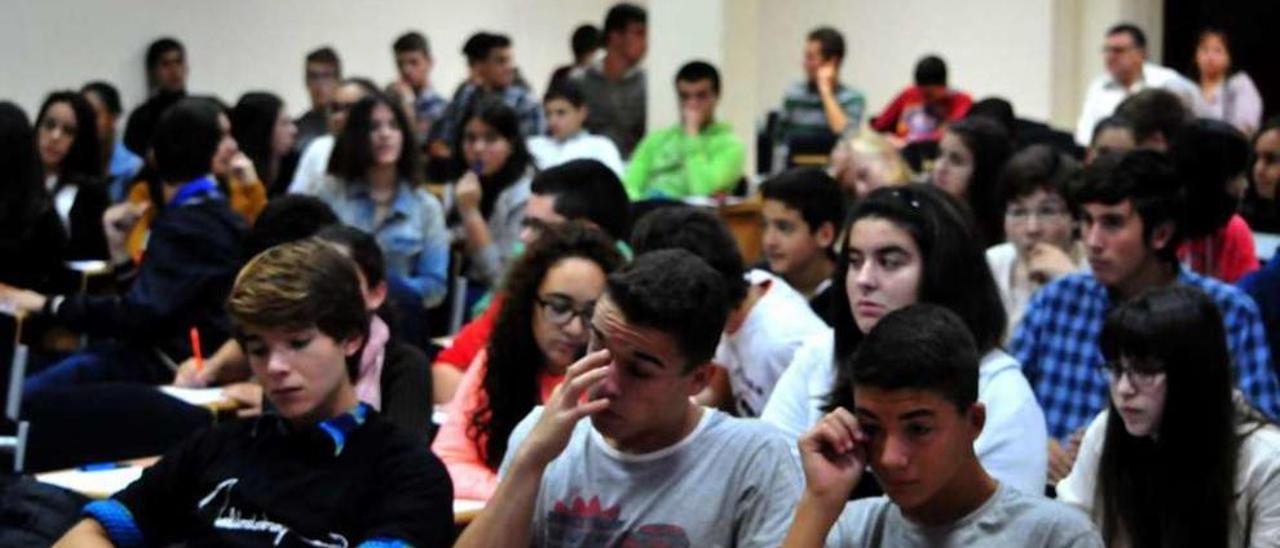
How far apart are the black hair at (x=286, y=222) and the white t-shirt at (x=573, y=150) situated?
4.18 m

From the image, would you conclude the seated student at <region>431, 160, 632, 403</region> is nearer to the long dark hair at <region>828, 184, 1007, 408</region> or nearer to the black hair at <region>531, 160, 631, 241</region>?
the black hair at <region>531, 160, 631, 241</region>

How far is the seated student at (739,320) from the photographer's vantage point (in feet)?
15.7

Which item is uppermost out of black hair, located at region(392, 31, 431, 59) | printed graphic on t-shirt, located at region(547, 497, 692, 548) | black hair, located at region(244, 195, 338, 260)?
black hair, located at region(392, 31, 431, 59)

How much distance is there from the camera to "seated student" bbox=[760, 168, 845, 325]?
222 inches

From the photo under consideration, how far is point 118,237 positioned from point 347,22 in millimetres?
6138

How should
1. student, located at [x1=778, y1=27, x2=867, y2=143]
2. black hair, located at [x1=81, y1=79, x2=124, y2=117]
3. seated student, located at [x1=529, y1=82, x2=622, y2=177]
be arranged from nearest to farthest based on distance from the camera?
seated student, located at [x1=529, y1=82, x2=622, y2=177] < black hair, located at [x1=81, y1=79, x2=124, y2=117] < student, located at [x1=778, y1=27, x2=867, y2=143]

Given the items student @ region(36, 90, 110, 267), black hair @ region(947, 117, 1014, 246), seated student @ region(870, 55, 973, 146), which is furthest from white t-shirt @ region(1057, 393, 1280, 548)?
seated student @ region(870, 55, 973, 146)

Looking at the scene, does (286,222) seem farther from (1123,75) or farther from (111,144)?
(1123,75)

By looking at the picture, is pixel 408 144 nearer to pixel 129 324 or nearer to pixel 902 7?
pixel 129 324

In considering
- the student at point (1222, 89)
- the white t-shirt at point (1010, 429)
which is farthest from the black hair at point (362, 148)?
the student at point (1222, 89)

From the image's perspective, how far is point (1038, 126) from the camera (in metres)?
10.6

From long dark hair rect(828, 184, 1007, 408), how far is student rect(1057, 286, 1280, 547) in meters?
0.23

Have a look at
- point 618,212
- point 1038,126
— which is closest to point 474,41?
point 1038,126

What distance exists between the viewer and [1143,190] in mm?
4707
